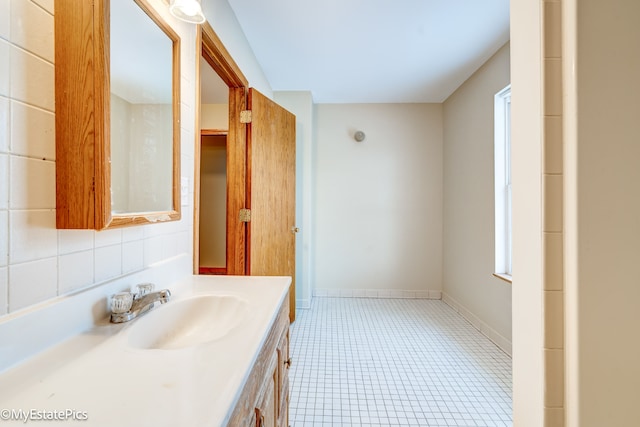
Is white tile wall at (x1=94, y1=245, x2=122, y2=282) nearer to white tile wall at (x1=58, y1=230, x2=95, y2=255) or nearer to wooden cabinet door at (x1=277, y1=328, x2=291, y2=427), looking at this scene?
white tile wall at (x1=58, y1=230, x2=95, y2=255)

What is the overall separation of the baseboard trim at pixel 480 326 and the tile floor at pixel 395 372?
0.16 feet

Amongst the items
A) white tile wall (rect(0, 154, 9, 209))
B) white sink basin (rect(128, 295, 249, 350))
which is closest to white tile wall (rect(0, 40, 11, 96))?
white tile wall (rect(0, 154, 9, 209))

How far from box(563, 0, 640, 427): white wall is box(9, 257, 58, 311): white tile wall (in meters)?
1.33

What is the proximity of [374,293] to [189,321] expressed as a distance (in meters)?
2.90

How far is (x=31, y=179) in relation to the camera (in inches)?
24.8

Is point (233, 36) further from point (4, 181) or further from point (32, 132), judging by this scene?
point (4, 181)

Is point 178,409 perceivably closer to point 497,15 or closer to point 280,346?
point 280,346

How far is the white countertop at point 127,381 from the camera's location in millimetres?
447

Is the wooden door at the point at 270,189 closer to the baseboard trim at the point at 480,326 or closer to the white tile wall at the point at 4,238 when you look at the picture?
the white tile wall at the point at 4,238

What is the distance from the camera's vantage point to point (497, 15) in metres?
1.93

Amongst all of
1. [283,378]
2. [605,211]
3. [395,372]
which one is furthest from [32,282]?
[395,372]

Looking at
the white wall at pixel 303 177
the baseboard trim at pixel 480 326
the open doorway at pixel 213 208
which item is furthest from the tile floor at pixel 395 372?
the open doorway at pixel 213 208

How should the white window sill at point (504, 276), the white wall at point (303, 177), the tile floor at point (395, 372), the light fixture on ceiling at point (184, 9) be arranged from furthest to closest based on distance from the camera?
the white wall at point (303, 177), the white window sill at point (504, 276), the tile floor at point (395, 372), the light fixture on ceiling at point (184, 9)

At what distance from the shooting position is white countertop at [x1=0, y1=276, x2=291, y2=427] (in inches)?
17.6
